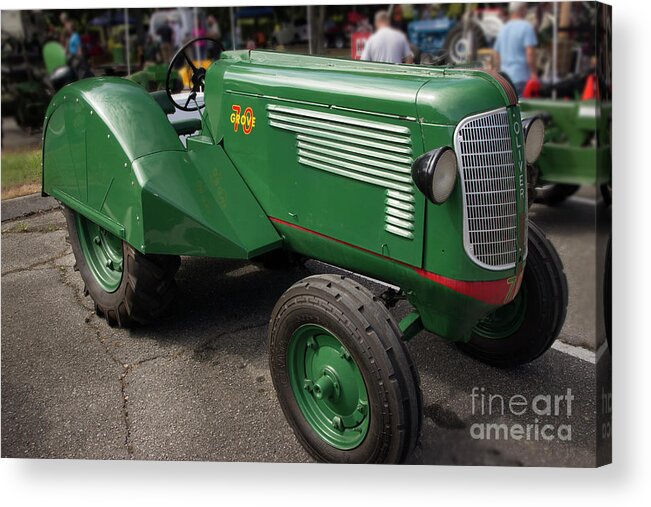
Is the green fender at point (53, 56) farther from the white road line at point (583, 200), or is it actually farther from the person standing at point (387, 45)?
the white road line at point (583, 200)

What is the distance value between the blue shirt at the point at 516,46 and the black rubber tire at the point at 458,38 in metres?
0.08

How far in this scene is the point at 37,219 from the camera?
397 centimetres

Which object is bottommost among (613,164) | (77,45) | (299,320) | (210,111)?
(299,320)

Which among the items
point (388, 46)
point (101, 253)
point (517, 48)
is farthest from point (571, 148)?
point (101, 253)

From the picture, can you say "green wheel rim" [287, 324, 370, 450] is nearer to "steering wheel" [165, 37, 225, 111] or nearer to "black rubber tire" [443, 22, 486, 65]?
"black rubber tire" [443, 22, 486, 65]

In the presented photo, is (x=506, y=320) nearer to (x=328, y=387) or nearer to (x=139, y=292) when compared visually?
(x=328, y=387)

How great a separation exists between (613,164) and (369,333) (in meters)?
1.21

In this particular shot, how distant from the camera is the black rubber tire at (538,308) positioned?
10.9 feet

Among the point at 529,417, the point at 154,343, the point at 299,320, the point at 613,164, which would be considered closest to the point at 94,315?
the point at 154,343

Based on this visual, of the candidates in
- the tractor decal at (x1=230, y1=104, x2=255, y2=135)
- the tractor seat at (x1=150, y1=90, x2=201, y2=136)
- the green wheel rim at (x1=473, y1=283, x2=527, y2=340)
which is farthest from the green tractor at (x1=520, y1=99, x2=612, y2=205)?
the tractor seat at (x1=150, y1=90, x2=201, y2=136)

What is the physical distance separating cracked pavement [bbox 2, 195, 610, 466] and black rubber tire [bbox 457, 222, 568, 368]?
5cm

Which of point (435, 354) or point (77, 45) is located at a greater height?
point (77, 45)

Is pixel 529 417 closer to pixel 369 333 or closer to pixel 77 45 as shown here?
pixel 369 333

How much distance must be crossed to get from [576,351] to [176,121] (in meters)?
2.33
